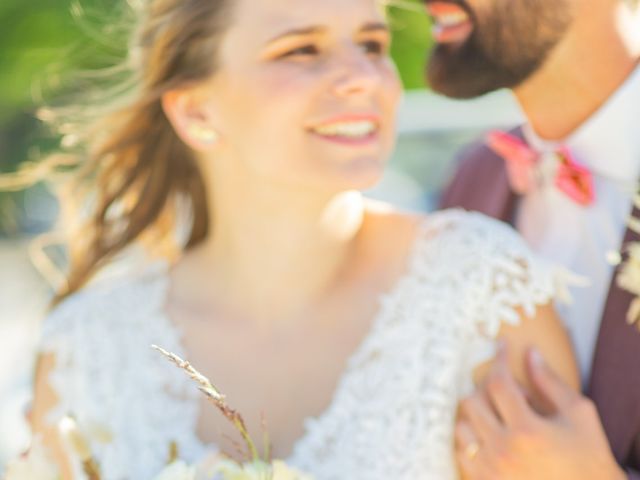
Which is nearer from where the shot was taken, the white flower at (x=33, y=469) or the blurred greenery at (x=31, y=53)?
the white flower at (x=33, y=469)

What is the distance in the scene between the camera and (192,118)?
2.95m

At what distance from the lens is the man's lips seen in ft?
10.2

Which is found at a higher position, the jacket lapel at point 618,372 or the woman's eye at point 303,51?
the woman's eye at point 303,51

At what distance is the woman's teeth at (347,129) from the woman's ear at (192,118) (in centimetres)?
36

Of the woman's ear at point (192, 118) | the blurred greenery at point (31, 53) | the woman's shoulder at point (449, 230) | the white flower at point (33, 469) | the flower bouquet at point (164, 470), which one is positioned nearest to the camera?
the flower bouquet at point (164, 470)

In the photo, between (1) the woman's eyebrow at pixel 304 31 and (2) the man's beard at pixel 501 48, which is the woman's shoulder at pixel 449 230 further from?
(1) the woman's eyebrow at pixel 304 31

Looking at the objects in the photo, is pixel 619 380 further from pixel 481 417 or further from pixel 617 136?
pixel 617 136

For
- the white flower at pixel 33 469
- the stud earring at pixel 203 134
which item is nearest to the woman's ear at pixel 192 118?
the stud earring at pixel 203 134

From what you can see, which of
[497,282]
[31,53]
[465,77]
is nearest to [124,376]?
[497,282]

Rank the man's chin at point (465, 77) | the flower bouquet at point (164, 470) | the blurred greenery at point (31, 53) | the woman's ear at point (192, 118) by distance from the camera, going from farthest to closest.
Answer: the blurred greenery at point (31, 53) → the man's chin at point (465, 77) → the woman's ear at point (192, 118) → the flower bouquet at point (164, 470)

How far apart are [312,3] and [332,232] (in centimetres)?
55

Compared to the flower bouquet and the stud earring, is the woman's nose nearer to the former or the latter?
the stud earring

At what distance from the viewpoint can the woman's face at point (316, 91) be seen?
2.67m

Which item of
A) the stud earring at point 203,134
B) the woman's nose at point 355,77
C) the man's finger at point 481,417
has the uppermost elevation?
the woman's nose at point 355,77
